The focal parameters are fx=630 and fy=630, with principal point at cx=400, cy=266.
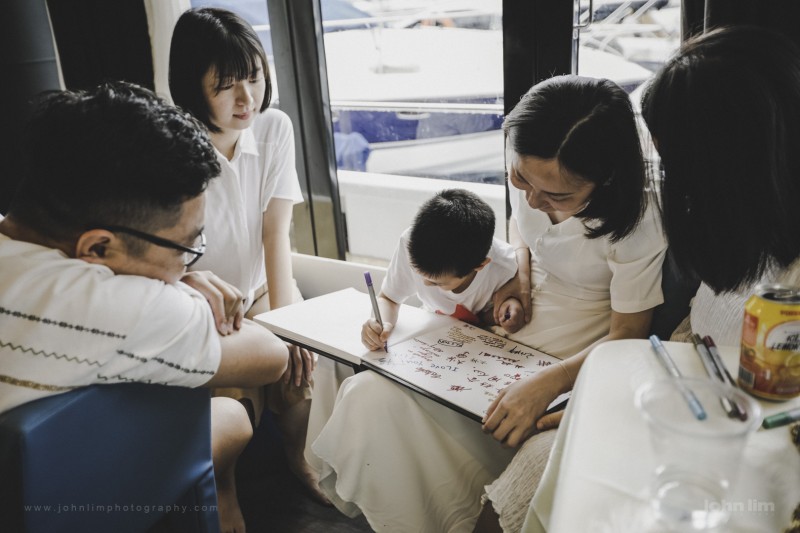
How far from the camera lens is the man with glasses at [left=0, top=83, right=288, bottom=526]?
90cm

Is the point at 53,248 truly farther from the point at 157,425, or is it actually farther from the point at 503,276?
the point at 503,276

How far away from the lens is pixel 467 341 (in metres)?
1.50

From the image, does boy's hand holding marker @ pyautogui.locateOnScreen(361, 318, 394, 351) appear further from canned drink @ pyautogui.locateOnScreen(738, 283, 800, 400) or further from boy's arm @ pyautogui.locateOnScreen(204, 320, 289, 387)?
canned drink @ pyautogui.locateOnScreen(738, 283, 800, 400)

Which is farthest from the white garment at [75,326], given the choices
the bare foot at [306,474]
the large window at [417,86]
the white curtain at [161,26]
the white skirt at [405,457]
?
the white curtain at [161,26]

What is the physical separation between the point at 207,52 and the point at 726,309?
4.47 feet

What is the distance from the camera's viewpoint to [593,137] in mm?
1231

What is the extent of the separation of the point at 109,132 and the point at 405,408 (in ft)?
2.64

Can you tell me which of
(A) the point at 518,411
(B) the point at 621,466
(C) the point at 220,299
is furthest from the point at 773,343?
(C) the point at 220,299

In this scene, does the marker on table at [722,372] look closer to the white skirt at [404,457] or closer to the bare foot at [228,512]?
the white skirt at [404,457]

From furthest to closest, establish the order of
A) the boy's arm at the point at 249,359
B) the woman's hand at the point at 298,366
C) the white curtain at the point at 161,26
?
the white curtain at the point at 161,26, the woman's hand at the point at 298,366, the boy's arm at the point at 249,359

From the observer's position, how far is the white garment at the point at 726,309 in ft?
3.18

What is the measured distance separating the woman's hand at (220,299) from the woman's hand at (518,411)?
20.8 inches

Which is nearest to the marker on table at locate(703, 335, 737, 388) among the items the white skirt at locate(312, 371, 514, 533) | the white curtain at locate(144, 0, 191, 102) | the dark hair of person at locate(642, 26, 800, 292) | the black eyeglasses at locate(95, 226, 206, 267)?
the dark hair of person at locate(642, 26, 800, 292)

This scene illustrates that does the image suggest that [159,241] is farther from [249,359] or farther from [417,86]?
[417,86]
